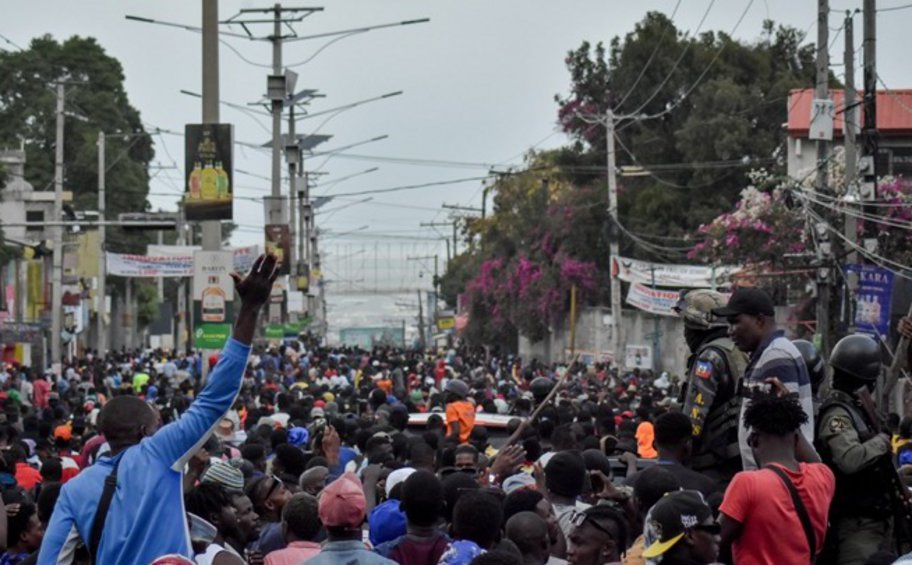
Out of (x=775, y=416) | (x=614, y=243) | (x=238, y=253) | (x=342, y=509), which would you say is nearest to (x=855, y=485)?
(x=775, y=416)

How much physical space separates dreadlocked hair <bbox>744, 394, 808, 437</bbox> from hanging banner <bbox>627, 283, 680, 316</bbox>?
1373 inches

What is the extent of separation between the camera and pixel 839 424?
26.2ft

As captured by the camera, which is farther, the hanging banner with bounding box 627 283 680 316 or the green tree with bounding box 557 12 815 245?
the green tree with bounding box 557 12 815 245

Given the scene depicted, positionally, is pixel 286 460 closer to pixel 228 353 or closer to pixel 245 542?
pixel 245 542

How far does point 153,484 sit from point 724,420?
357 cm

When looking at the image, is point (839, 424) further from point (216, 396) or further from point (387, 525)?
point (216, 396)

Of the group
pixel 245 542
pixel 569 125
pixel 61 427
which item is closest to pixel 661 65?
pixel 569 125

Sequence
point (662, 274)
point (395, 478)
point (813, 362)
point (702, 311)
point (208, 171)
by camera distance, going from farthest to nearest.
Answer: point (662, 274), point (208, 171), point (395, 478), point (813, 362), point (702, 311)

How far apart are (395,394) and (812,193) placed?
24.5 feet

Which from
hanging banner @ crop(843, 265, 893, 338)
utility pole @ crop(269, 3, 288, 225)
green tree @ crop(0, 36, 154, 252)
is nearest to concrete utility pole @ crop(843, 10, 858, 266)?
hanging banner @ crop(843, 265, 893, 338)

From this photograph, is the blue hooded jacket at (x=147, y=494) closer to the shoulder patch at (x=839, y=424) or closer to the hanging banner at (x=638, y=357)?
the shoulder patch at (x=839, y=424)

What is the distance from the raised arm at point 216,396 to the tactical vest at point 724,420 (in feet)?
10.5

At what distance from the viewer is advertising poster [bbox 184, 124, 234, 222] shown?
2317cm

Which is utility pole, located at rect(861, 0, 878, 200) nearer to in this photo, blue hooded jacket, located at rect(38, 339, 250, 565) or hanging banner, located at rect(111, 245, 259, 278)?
blue hooded jacket, located at rect(38, 339, 250, 565)
